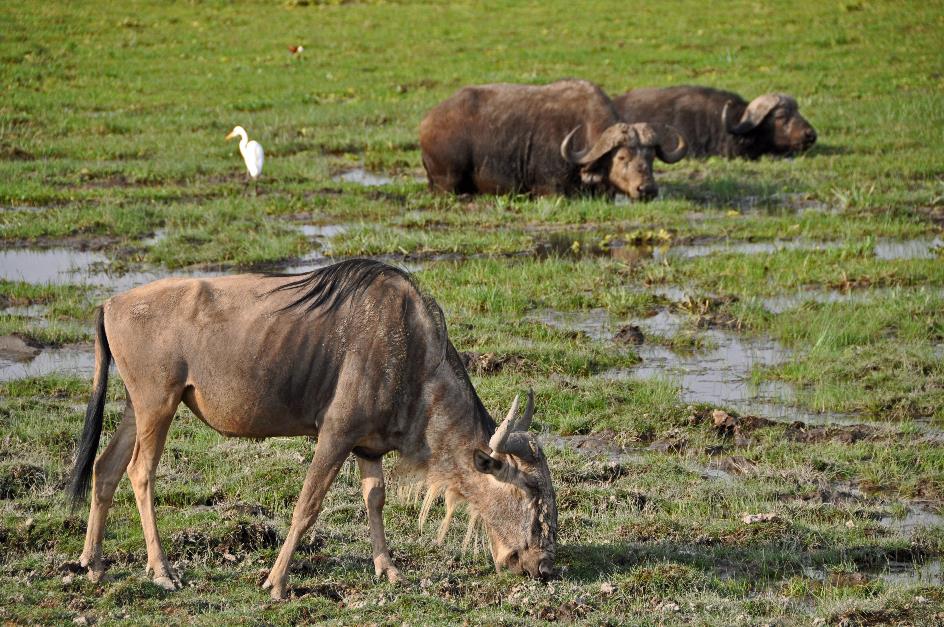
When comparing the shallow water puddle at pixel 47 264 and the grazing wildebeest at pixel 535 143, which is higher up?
the grazing wildebeest at pixel 535 143

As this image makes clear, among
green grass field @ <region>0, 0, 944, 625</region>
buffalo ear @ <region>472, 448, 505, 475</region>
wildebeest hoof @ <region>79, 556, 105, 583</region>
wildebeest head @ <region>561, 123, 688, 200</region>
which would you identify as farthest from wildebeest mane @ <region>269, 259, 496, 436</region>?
wildebeest head @ <region>561, 123, 688, 200</region>

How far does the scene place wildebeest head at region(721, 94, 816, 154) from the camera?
1830cm

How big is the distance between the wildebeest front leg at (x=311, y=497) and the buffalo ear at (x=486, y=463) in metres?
0.57

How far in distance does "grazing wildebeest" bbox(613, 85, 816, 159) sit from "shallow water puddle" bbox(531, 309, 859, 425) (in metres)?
8.46

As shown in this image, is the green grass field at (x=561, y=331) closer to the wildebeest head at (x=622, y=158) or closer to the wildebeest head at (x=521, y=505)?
the wildebeest head at (x=521, y=505)

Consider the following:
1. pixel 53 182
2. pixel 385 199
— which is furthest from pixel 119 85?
pixel 385 199

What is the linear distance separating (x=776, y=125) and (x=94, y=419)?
14311mm

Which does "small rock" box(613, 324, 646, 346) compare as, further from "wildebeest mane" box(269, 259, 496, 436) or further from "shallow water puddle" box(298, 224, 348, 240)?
"shallow water puddle" box(298, 224, 348, 240)

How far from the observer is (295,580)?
5.92 m

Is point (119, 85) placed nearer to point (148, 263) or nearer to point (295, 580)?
point (148, 263)

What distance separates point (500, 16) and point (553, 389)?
24922mm

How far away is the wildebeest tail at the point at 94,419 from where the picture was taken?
5.96 meters

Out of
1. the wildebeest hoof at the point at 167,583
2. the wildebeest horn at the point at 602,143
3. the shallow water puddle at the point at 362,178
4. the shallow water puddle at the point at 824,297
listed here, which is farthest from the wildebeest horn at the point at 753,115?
the wildebeest hoof at the point at 167,583

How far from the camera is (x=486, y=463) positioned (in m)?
5.70
